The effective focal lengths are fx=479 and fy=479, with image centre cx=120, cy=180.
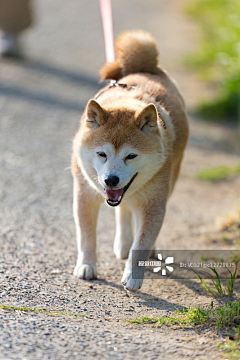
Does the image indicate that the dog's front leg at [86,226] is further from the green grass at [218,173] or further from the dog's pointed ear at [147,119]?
the green grass at [218,173]

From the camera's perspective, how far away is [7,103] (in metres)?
8.11

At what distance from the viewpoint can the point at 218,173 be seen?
22.2 ft

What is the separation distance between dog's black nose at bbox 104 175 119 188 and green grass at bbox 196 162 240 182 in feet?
11.9

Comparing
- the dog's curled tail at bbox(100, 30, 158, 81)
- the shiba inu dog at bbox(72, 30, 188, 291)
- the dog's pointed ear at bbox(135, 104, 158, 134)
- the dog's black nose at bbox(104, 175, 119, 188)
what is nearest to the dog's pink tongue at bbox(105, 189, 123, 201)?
the shiba inu dog at bbox(72, 30, 188, 291)

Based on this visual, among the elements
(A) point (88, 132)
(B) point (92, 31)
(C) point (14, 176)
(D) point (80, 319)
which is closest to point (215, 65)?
(B) point (92, 31)

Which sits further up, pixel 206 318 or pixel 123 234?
pixel 123 234

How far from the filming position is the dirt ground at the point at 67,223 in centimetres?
278

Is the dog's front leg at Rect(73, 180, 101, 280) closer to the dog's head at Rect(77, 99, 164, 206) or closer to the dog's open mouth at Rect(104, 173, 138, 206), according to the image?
the dog's head at Rect(77, 99, 164, 206)

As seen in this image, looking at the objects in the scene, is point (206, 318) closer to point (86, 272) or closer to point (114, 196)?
point (114, 196)

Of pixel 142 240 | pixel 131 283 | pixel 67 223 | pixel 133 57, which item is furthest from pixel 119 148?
pixel 67 223

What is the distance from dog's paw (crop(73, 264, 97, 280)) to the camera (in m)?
3.91

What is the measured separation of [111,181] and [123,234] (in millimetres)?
1242

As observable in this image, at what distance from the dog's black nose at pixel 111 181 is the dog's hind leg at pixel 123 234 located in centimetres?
109
